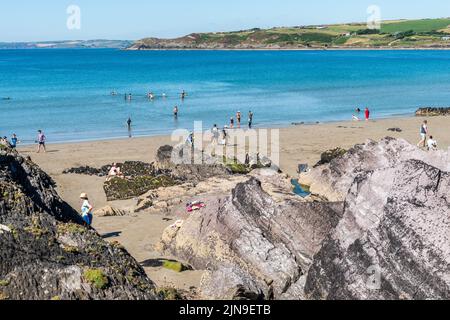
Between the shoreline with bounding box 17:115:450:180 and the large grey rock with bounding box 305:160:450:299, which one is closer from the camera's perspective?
the large grey rock with bounding box 305:160:450:299

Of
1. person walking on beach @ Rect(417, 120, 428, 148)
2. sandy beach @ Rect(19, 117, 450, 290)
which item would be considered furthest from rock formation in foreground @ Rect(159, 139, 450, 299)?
person walking on beach @ Rect(417, 120, 428, 148)

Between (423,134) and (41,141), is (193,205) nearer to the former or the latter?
(423,134)

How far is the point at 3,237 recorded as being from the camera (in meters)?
10.9

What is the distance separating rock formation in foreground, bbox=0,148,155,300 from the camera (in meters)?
9.55

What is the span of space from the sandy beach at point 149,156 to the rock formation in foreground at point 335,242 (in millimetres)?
1608

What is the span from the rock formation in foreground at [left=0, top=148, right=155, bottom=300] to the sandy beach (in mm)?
5586

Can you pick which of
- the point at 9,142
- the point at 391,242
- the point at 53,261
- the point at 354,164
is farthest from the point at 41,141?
the point at 53,261

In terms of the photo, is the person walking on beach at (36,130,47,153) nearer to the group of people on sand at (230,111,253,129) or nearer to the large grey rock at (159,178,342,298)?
the group of people on sand at (230,111,253,129)

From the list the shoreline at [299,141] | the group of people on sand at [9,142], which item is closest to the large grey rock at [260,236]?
the group of people on sand at [9,142]
